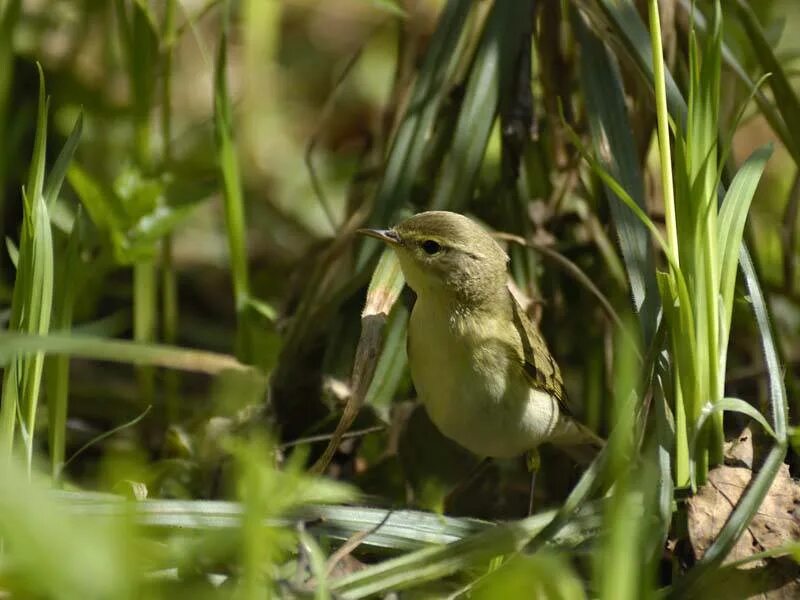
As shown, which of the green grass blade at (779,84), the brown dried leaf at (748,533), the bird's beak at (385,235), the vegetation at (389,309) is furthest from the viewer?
the green grass blade at (779,84)

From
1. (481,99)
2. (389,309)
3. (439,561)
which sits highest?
(481,99)

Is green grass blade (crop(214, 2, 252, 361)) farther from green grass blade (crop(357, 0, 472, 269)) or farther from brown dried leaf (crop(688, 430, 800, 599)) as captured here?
brown dried leaf (crop(688, 430, 800, 599))

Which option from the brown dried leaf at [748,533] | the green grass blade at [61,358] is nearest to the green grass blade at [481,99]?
the green grass blade at [61,358]

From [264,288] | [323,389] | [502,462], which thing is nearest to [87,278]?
[323,389]

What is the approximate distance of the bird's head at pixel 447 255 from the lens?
2664 millimetres

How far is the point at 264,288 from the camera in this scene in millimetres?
3951

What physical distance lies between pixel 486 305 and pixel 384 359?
29 centimetres

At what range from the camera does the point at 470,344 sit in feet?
8.86

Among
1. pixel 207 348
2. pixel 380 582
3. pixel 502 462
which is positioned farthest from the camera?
pixel 207 348

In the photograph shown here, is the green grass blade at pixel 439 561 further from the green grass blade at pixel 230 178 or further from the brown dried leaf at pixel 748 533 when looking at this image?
the green grass blade at pixel 230 178

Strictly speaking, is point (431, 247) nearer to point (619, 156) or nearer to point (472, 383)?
point (472, 383)

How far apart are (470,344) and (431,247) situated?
9.7 inches

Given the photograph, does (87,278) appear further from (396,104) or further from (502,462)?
(502,462)

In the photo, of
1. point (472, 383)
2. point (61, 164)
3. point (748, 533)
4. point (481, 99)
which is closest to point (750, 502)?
point (748, 533)
